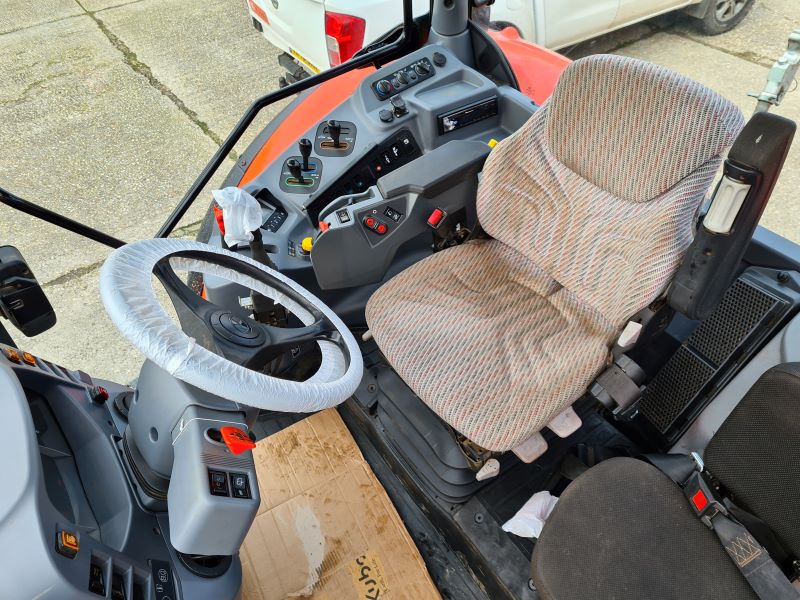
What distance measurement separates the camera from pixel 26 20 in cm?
509

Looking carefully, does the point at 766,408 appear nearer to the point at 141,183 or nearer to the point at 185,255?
the point at 185,255

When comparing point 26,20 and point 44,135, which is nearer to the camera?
point 44,135

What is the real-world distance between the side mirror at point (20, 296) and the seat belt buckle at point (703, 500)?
161cm

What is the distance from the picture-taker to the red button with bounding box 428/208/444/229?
209 cm

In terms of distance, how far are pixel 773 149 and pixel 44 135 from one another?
13.4 feet

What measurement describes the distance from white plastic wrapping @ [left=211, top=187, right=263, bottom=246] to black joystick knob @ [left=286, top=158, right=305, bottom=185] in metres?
0.25

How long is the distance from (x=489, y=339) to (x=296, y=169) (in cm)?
97

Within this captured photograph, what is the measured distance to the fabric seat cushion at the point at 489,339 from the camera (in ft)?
5.35

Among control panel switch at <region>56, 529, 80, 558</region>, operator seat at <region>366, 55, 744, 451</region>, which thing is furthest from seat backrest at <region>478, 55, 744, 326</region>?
control panel switch at <region>56, 529, 80, 558</region>

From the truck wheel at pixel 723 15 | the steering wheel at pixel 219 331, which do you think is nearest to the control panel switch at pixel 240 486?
the steering wheel at pixel 219 331

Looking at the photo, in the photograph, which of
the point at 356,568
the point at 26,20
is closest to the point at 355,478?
the point at 356,568

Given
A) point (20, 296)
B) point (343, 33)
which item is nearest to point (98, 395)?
point (20, 296)

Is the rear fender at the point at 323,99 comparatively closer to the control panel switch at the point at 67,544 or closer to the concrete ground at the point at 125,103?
the concrete ground at the point at 125,103

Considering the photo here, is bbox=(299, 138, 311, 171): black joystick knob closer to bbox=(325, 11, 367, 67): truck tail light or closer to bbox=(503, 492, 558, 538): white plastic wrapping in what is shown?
bbox=(325, 11, 367, 67): truck tail light
